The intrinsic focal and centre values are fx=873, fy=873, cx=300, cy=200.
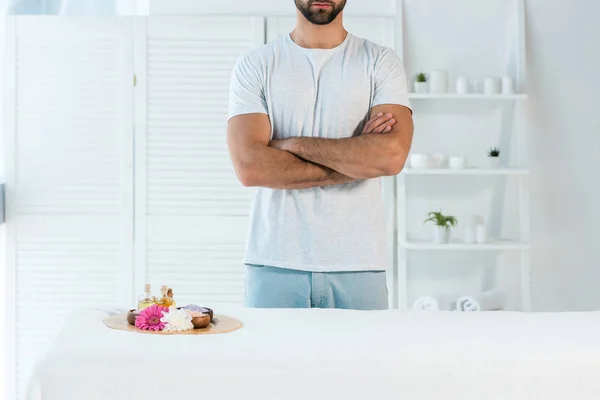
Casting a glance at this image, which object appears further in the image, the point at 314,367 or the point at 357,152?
the point at 357,152

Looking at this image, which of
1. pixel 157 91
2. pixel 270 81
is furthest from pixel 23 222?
pixel 270 81

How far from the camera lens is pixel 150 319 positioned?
1.69m

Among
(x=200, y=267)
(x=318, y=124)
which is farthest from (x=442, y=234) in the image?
(x=318, y=124)

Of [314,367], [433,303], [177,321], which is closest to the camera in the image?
[314,367]

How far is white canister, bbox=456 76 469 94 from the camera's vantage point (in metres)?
3.71

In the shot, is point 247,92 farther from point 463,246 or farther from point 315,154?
point 463,246

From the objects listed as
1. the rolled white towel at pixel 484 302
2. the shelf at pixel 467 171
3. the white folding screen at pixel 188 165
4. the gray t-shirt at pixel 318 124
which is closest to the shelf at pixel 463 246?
the rolled white towel at pixel 484 302

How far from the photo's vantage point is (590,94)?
3.84 metres

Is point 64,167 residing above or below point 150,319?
above

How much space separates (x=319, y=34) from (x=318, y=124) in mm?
257

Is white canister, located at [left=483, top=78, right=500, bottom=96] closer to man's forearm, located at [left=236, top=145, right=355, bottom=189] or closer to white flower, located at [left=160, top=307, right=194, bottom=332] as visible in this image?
man's forearm, located at [left=236, top=145, right=355, bottom=189]

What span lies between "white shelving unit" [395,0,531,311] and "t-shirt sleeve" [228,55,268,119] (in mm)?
1465

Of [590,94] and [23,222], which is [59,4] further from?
[590,94]

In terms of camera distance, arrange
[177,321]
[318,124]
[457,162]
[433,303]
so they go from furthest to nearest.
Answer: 1. [457,162]
2. [433,303]
3. [318,124]
4. [177,321]
